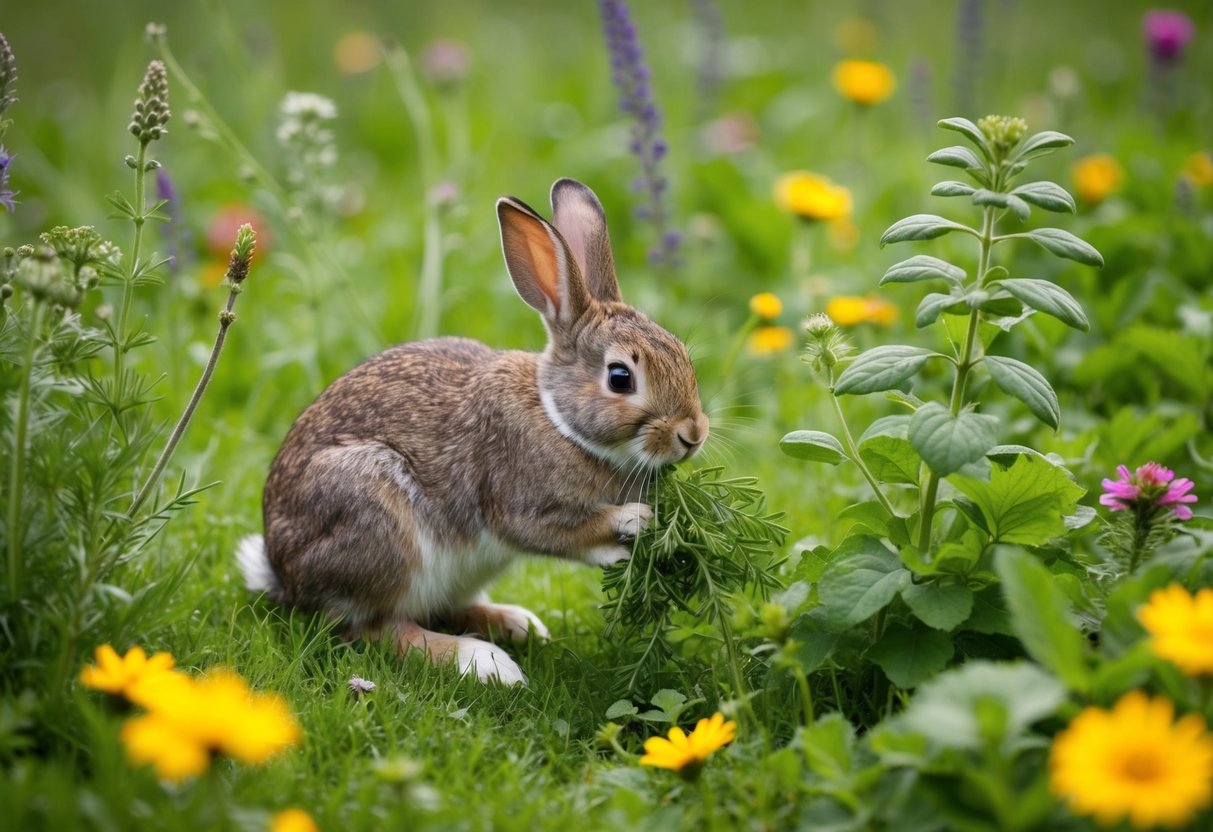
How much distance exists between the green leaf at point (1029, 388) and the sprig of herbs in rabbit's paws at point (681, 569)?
0.82 m

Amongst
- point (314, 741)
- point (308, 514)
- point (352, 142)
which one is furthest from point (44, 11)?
point (314, 741)

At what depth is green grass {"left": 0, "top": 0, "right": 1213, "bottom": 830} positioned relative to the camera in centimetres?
307

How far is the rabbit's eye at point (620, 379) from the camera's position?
396 centimetres

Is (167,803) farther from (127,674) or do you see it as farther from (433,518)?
(433,518)

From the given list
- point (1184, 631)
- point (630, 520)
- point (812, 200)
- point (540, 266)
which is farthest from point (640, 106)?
point (1184, 631)

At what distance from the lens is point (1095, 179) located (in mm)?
6383

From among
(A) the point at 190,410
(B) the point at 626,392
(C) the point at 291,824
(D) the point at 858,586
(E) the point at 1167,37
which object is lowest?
(C) the point at 291,824

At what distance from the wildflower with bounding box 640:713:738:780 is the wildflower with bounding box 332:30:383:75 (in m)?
6.33

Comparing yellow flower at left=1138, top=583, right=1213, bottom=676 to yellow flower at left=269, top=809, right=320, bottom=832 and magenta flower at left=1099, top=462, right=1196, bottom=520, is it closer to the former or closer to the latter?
magenta flower at left=1099, top=462, right=1196, bottom=520

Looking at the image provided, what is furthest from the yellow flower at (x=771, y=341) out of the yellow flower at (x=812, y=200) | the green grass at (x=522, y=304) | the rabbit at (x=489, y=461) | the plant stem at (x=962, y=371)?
the plant stem at (x=962, y=371)

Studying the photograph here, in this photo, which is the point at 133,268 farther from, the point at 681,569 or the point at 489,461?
the point at 681,569

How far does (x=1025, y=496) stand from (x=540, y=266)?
175cm

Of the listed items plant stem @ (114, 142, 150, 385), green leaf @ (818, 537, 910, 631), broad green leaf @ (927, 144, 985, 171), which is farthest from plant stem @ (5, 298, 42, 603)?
broad green leaf @ (927, 144, 985, 171)

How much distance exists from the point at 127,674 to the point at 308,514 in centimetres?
118
